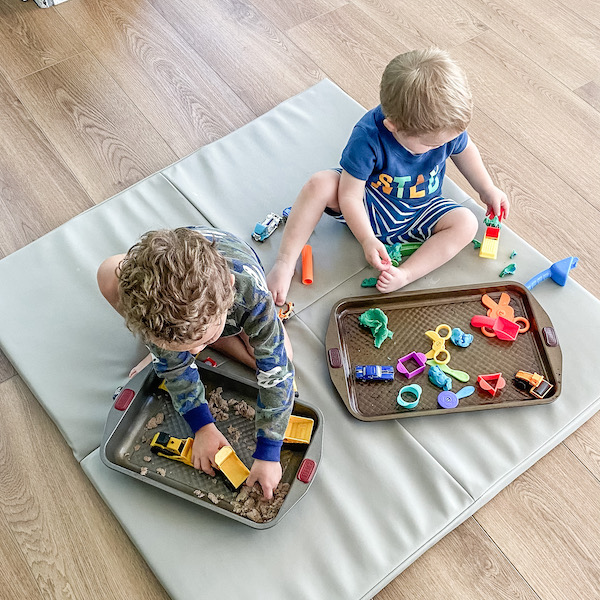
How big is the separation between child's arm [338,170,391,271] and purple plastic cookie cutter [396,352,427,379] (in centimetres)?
16

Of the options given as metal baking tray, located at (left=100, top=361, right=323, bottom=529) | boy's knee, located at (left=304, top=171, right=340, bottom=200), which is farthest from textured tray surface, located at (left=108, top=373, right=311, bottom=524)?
boy's knee, located at (left=304, top=171, right=340, bottom=200)

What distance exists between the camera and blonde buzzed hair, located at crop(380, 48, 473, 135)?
0.92 meters

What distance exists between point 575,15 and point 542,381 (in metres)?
1.13

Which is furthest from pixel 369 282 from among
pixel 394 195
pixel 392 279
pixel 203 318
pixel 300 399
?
pixel 203 318

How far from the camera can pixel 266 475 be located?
93 cm

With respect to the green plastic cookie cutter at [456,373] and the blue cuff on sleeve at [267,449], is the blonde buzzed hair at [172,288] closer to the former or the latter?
the blue cuff on sleeve at [267,449]

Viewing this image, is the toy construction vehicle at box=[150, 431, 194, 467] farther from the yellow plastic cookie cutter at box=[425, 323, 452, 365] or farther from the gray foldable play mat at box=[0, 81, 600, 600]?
the yellow plastic cookie cutter at box=[425, 323, 452, 365]

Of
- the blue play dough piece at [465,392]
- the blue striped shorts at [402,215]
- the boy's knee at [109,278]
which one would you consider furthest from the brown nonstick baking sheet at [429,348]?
the boy's knee at [109,278]

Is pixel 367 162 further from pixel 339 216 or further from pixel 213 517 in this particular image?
pixel 213 517

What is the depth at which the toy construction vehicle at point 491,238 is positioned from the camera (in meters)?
1.19

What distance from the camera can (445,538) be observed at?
0.99 metres

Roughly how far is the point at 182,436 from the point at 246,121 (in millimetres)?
787

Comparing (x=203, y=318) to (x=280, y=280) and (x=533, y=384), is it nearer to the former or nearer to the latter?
(x=280, y=280)

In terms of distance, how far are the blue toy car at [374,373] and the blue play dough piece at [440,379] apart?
0.07 metres
